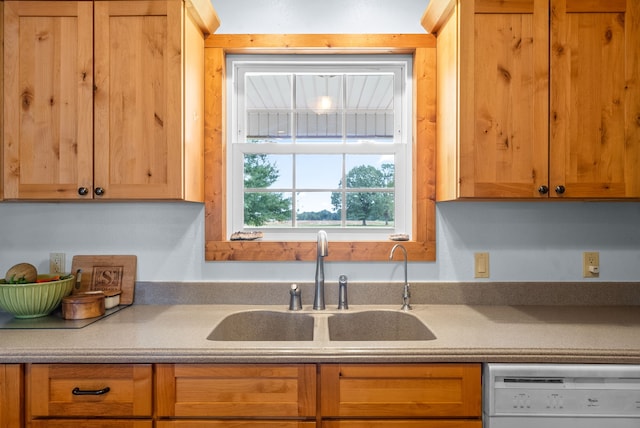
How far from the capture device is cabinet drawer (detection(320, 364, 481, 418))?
130 cm

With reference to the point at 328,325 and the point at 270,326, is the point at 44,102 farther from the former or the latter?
the point at 328,325

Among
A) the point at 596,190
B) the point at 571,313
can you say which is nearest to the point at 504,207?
the point at 596,190

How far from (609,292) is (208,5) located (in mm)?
2250

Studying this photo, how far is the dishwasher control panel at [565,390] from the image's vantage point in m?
1.27

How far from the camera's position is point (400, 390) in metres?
1.31

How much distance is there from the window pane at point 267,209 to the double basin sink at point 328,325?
473mm

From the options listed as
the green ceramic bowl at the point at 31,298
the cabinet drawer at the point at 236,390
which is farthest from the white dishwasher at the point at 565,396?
the green ceramic bowl at the point at 31,298

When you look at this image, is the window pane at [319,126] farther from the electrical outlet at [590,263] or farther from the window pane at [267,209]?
the electrical outlet at [590,263]

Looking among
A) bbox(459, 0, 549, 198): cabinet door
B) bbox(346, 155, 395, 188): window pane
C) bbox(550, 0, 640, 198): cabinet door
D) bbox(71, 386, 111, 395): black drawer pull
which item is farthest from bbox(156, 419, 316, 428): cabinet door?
bbox(550, 0, 640, 198): cabinet door

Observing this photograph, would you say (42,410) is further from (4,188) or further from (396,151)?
(396,151)

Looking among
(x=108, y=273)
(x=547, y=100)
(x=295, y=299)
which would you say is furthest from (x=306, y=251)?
(x=547, y=100)

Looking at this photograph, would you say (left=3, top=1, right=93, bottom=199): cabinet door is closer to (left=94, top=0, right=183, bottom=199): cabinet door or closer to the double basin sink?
(left=94, top=0, right=183, bottom=199): cabinet door

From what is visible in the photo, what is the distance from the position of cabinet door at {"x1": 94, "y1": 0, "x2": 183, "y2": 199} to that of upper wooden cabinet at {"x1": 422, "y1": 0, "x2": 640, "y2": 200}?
1.14 metres

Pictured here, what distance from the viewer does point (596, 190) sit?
5.10 feet
